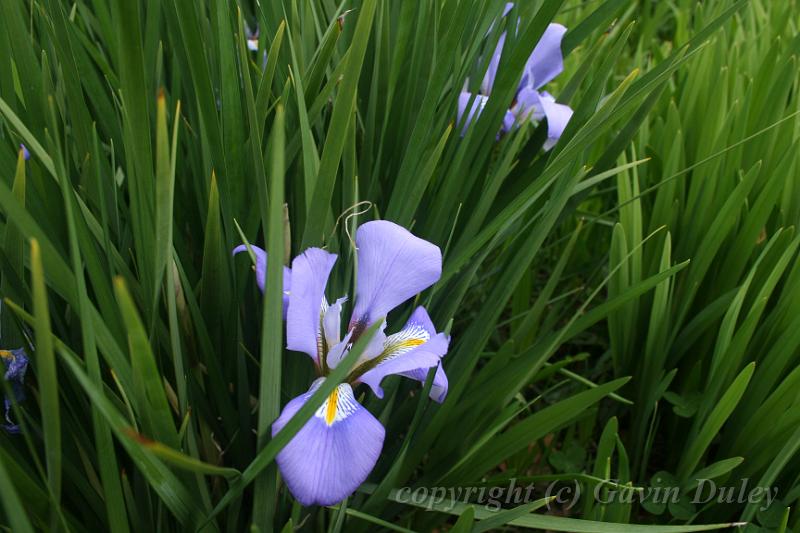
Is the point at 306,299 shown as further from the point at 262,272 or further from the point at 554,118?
the point at 554,118

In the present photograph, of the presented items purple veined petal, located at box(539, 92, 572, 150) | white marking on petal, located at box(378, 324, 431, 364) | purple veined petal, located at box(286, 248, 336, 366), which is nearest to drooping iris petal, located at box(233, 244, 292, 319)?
purple veined petal, located at box(286, 248, 336, 366)

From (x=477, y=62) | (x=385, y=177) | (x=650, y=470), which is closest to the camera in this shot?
(x=385, y=177)

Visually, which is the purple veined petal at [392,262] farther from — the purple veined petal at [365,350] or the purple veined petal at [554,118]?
the purple veined petal at [554,118]

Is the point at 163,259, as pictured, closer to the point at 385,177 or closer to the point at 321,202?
the point at 321,202

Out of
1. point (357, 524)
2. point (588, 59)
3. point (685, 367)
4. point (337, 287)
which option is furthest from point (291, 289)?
point (685, 367)

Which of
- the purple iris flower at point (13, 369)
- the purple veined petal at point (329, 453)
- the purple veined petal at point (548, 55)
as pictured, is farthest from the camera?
the purple veined petal at point (548, 55)

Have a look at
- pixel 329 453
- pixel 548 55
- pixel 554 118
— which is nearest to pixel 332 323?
pixel 329 453

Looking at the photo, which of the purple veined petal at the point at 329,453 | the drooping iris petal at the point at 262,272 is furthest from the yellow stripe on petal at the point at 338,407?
the drooping iris petal at the point at 262,272
